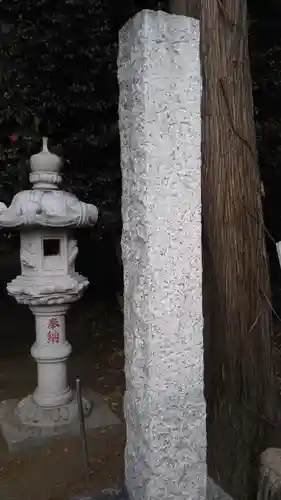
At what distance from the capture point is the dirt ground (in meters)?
3.64

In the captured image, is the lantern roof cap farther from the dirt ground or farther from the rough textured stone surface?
the rough textured stone surface

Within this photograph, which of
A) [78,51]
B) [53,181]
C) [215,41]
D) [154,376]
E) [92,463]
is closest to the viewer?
[154,376]

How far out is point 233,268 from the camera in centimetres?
286

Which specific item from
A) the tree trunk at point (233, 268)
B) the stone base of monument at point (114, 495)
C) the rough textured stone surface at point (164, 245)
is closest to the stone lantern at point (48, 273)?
the tree trunk at point (233, 268)

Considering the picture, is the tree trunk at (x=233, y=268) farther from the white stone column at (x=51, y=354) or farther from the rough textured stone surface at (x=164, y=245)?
the white stone column at (x=51, y=354)

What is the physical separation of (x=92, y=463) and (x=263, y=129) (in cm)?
355

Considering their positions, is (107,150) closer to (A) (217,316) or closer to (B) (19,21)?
(B) (19,21)

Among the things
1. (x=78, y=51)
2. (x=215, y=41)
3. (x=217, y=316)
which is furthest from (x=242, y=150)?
(x=78, y=51)

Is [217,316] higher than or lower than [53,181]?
lower

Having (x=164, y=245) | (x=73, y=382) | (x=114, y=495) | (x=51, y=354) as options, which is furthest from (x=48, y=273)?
(x=164, y=245)

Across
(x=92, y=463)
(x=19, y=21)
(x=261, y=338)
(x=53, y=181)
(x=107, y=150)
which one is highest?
(x=19, y=21)

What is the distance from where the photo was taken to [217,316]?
288 cm

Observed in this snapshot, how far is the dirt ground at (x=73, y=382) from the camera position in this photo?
3645 millimetres

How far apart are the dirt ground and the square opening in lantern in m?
1.56
